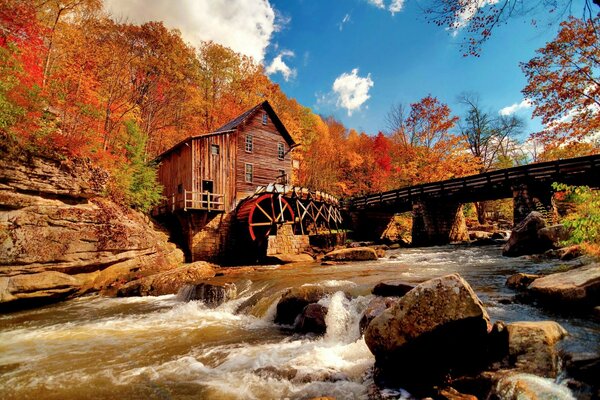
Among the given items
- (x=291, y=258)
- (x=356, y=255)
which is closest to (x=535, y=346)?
(x=356, y=255)

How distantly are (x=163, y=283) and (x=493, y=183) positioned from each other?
59.9 ft

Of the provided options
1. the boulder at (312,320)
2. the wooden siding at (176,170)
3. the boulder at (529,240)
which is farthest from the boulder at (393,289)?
the wooden siding at (176,170)

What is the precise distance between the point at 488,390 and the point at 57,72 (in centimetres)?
2049

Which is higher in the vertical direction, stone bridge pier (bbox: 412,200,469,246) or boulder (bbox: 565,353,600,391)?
stone bridge pier (bbox: 412,200,469,246)

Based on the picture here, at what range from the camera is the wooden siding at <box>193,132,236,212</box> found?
1647cm

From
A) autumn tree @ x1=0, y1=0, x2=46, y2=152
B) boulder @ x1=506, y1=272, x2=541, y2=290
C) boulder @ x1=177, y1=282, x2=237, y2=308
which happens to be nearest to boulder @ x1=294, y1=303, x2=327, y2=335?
boulder @ x1=177, y1=282, x2=237, y2=308

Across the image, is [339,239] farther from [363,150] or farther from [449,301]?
[363,150]

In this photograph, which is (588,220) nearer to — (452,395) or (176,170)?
(452,395)

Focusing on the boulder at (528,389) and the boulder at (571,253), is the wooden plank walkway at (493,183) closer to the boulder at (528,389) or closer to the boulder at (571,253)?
the boulder at (571,253)

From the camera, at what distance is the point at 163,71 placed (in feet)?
79.1

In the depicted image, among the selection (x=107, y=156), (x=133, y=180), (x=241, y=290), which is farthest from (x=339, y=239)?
(x=107, y=156)

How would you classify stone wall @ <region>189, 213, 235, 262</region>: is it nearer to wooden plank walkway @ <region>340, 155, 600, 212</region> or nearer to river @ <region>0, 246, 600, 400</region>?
river @ <region>0, 246, 600, 400</region>

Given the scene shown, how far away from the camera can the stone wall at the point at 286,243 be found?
15.0 meters

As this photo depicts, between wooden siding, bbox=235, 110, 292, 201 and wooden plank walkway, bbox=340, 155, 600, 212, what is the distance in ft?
27.5
